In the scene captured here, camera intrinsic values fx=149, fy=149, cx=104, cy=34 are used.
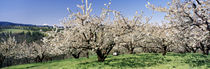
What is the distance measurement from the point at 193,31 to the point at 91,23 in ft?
40.7

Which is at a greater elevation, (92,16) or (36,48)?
(92,16)

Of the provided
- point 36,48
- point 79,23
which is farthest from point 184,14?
point 36,48

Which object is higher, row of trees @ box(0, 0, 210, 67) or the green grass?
row of trees @ box(0, 0, 210, 67)

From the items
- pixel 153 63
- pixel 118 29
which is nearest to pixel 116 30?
pixel 118 29

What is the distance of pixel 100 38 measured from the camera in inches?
853

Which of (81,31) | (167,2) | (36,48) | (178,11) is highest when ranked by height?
(167,2)

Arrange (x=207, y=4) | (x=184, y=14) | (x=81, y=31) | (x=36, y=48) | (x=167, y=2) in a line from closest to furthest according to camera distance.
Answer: (x=207, y=4) → (x=184, y=14) → (x=167, y=2) → (x=81, y=31) → (x=36, y=48)

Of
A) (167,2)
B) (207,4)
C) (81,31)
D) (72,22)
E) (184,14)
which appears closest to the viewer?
(207,4)

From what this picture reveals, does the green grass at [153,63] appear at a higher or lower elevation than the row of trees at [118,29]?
lower

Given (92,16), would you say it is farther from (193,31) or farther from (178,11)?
(193,31)

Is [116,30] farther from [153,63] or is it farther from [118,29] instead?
[153,63]

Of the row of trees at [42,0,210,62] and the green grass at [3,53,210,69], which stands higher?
the row of trees at [42,0,210,62]

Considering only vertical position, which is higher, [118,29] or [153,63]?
[118,29]

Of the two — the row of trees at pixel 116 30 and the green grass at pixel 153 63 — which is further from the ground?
the row of trees at pixel 116 30
